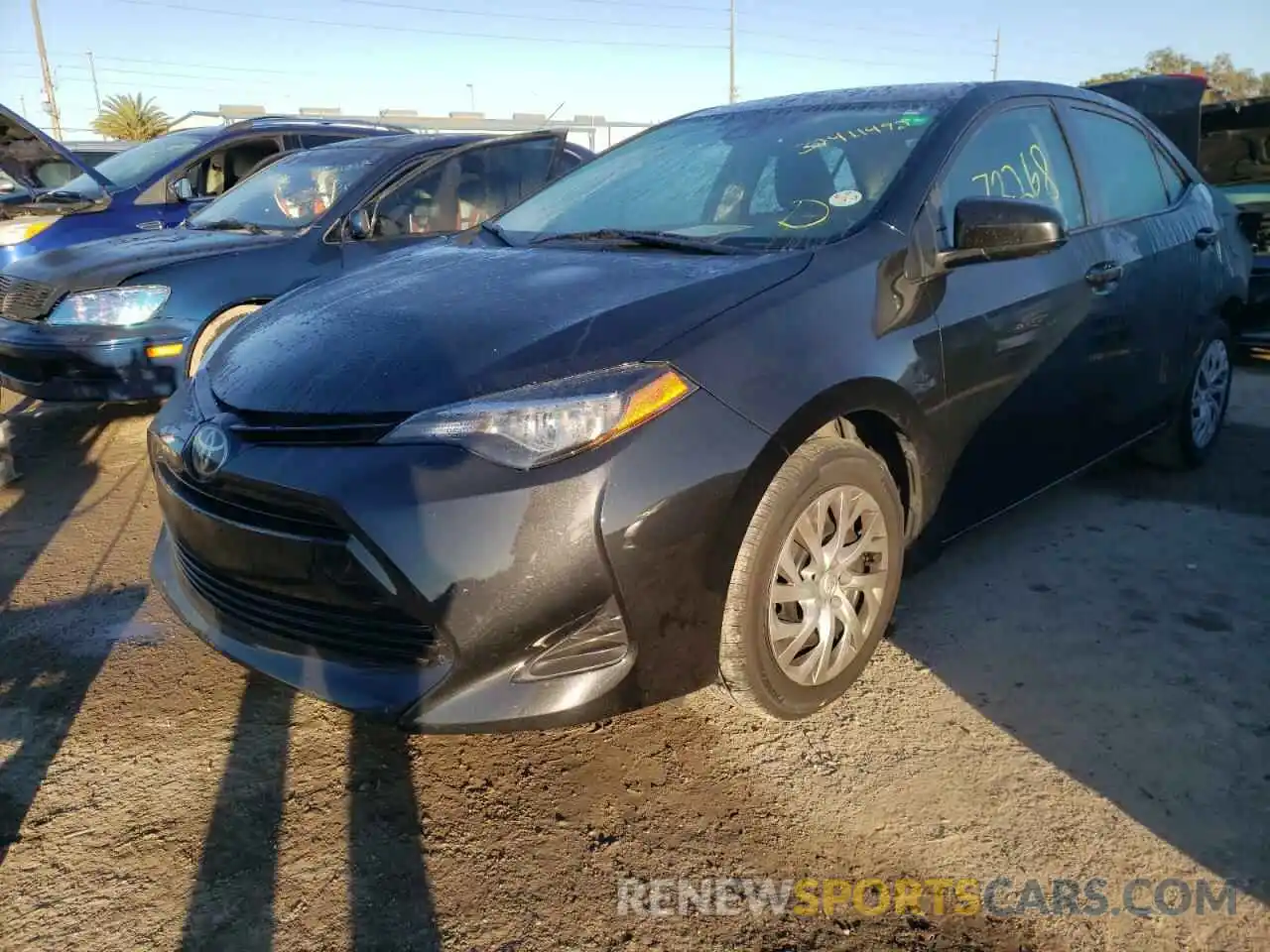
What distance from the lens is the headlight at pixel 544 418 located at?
6.59ft

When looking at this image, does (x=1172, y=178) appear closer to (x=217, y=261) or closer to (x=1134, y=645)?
(x=1134, y=645)

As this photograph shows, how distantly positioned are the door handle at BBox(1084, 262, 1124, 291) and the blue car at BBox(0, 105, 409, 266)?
5.50m

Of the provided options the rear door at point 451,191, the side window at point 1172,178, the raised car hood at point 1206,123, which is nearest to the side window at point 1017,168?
the side window at point 1172,178

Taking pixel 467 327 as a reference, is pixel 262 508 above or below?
below

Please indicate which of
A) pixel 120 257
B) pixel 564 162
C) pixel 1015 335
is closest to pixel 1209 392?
pixel 1015 335

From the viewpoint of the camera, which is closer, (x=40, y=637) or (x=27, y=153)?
(x=40, y=637)

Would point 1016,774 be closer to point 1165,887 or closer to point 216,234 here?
point 1165,887

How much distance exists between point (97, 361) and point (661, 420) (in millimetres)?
3836

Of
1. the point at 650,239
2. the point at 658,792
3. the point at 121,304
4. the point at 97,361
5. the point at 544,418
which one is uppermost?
the point at 650,239

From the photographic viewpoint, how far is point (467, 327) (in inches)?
90.7

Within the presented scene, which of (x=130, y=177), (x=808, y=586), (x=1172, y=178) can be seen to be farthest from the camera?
(x=130, y=177)

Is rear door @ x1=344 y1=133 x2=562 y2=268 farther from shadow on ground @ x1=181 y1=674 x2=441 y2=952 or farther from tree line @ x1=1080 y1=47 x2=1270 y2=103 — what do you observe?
tree line @ x1=1080 y1=47 x2=1270 y2=103

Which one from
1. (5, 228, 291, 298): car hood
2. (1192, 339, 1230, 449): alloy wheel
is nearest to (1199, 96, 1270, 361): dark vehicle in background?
(1192, 339, 1230, 449): alloy wheel

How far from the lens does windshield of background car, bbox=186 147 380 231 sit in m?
5.46
